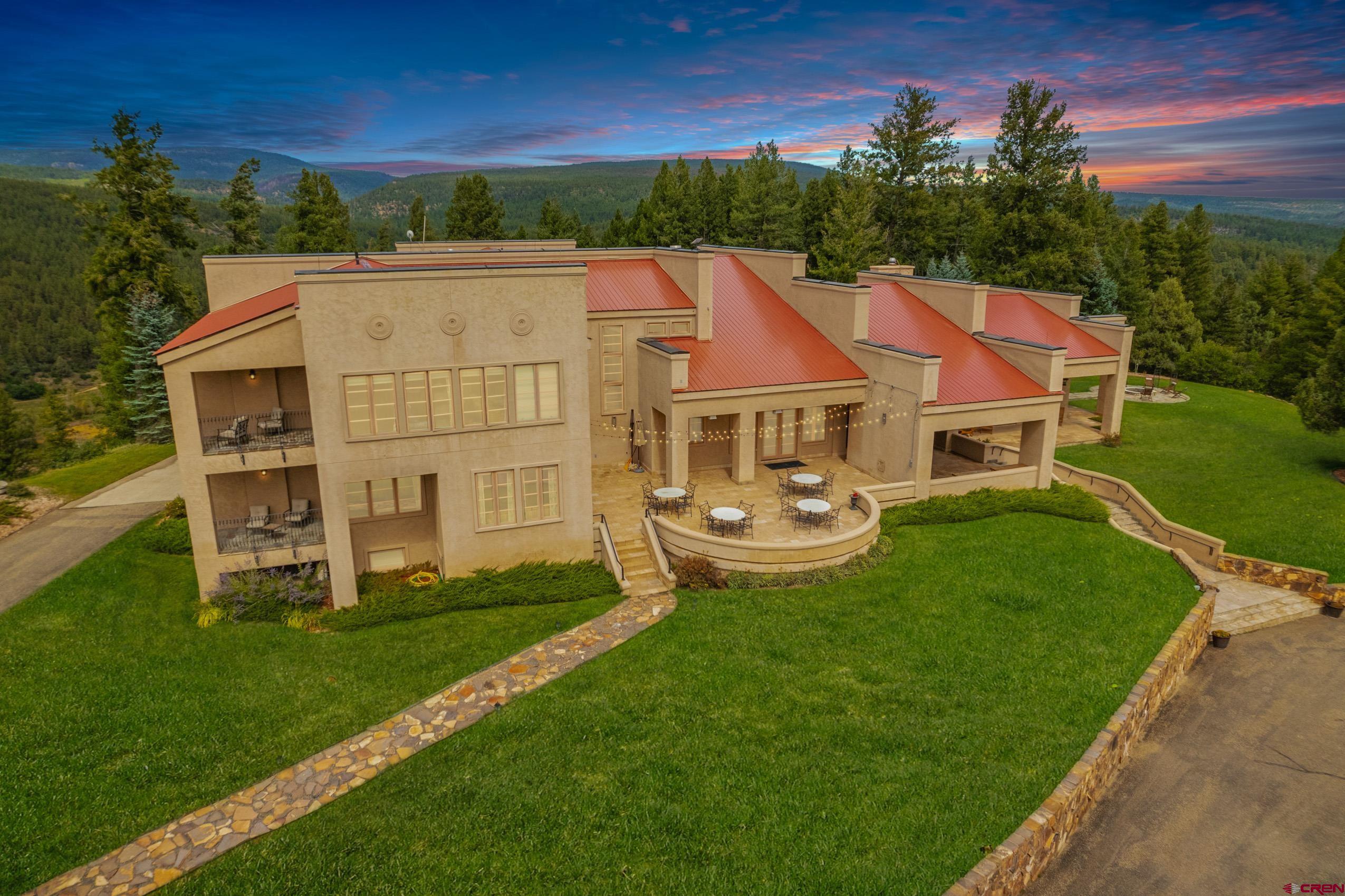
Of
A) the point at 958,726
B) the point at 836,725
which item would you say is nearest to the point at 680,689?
the point at 836,725

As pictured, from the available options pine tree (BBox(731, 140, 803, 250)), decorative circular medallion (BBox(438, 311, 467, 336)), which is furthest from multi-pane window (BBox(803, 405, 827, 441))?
pine tree (BBox(731, 140, 803, 250))

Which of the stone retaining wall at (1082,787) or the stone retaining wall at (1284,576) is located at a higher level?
the stone retaining wall at (1082,787)

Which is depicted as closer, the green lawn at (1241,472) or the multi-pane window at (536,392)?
the multi-pane window at (536,392)

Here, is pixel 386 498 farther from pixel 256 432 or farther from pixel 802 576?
pixel 802 576

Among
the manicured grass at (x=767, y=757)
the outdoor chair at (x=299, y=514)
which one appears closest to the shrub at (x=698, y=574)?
the manicured grass at (x=767, y=757)

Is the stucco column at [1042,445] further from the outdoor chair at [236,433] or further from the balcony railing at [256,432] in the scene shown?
the outdoor chair at [236,433]
